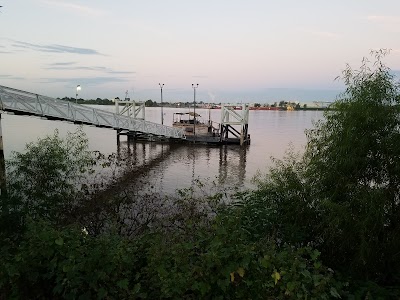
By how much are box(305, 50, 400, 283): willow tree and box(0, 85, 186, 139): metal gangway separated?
14829 millimetres

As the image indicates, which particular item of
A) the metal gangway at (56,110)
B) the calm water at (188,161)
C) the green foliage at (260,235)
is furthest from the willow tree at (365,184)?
the metal gangway at (56,110)

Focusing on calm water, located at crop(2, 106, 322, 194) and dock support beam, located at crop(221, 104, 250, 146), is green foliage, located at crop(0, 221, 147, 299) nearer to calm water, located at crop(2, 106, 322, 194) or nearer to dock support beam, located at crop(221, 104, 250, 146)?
calm water, located at crop(2, 106, 322, 194)

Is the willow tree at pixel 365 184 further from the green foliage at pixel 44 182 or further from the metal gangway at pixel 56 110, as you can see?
the metal gangway at pixel 56 110

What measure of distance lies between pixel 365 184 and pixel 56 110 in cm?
1837

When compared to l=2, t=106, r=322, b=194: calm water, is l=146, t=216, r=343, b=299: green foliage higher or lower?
higher

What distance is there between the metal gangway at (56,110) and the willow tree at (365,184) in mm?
14829

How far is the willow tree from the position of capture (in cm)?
658

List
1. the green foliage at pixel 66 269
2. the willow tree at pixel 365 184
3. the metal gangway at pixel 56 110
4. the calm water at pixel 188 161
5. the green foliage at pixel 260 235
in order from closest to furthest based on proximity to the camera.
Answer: the green foliage at pixel 260 235 < the green foliage at pixel 66 269 < the willow tree at pixel 365 184 < the metal gangway at pixel 56 110 < the calm water at pixel 188 161

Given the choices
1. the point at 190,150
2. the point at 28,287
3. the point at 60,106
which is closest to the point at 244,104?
the point at 190,150

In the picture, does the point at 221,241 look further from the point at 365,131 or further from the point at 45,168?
the point at 45,168

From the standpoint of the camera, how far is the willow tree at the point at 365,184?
658 centimetres

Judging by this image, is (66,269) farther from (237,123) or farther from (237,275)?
(237,123)

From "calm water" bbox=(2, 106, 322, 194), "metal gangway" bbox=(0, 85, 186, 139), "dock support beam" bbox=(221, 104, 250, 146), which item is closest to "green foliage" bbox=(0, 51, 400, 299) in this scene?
"metal gangway" bbox=(0, 85, 186, 139)

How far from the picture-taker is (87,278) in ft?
13.6
